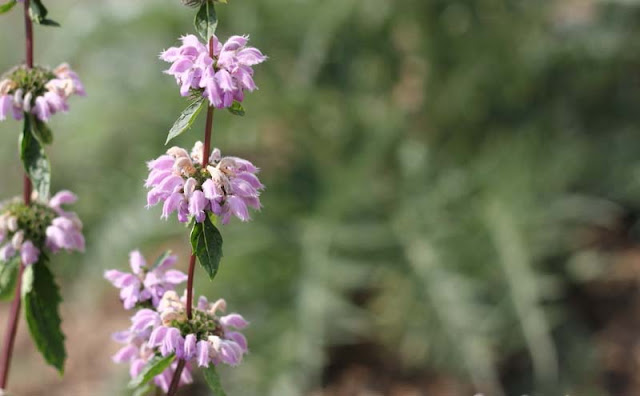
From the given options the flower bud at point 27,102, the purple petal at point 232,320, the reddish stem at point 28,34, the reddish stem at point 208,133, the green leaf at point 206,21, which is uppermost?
the reddish stem at point 28,34

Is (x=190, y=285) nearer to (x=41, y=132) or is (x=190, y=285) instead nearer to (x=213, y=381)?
(x=213, y=381)

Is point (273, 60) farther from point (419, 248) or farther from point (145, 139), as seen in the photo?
point (419, 248)

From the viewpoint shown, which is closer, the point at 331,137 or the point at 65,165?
the point at 331,137

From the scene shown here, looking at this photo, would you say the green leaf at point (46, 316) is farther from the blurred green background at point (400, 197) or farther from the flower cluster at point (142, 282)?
the blurred green background at point (400, 197)

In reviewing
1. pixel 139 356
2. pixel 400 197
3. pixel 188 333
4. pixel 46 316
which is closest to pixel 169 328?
pixel 188 333

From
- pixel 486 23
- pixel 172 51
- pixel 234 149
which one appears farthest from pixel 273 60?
pixel 172 51

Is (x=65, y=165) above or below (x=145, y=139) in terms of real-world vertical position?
above

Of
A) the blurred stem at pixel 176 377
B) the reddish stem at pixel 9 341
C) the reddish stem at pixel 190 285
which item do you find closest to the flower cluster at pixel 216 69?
the reddish stem at pixel 190 285
